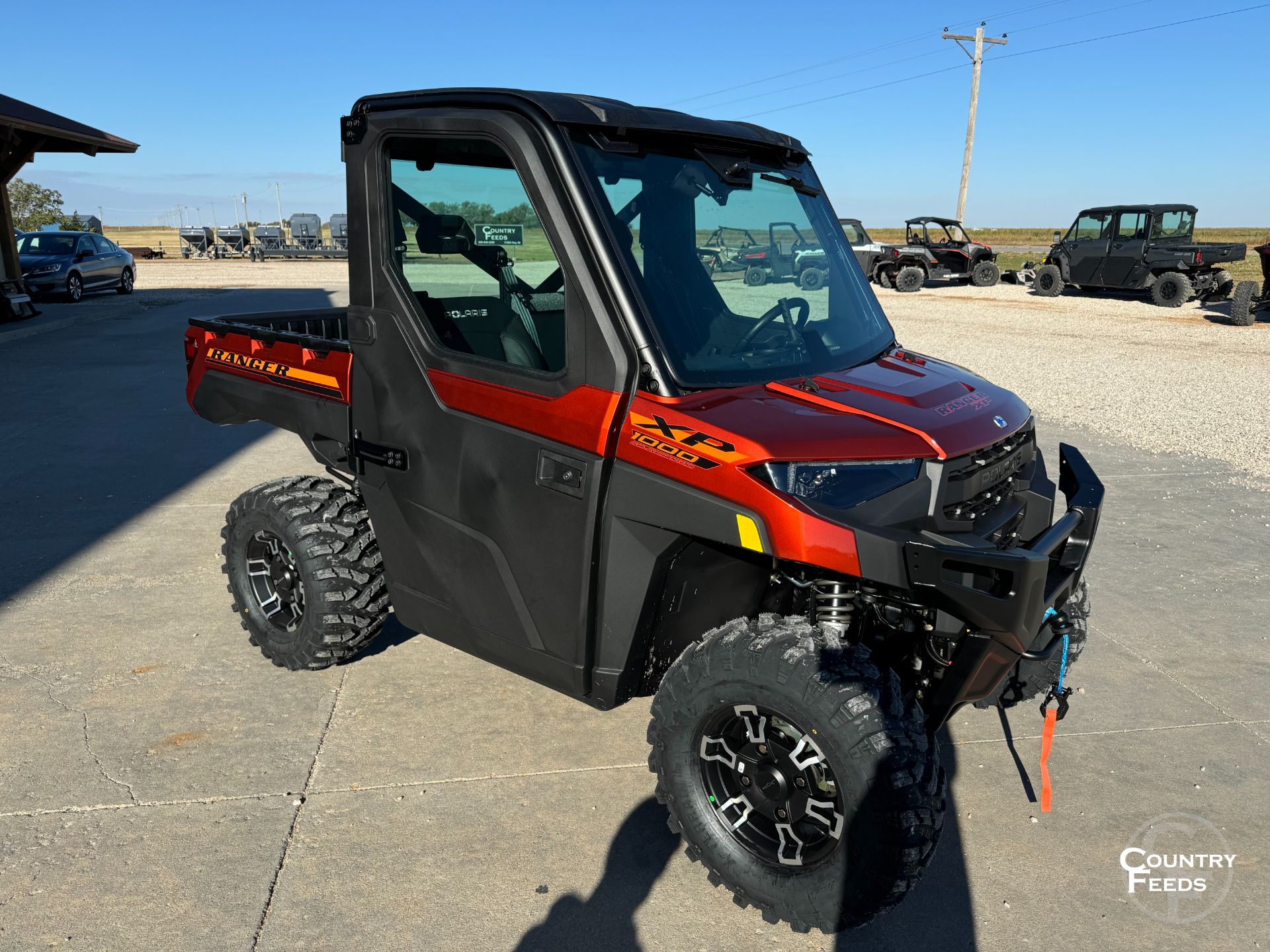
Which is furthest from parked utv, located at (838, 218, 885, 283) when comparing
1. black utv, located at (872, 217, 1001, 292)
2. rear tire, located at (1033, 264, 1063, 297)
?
rear tire, located at (1033, 264, 1063, 297)

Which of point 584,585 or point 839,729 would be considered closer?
point 839,729

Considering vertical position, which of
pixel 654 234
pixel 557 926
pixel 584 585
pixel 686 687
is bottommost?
pixel 557 926

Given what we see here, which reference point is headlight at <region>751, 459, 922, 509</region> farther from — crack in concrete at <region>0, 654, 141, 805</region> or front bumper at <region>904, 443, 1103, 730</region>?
crack in concrete at <region>0, 654, 141, 805</region>

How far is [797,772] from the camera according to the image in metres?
2.79

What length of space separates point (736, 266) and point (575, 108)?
0.72m

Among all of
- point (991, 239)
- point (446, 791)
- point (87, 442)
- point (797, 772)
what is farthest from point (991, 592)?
point (991, 239)

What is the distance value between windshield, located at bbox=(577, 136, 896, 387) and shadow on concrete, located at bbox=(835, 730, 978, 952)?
1448 mm

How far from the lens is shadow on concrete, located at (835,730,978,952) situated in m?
2.78

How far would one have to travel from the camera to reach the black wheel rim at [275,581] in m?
4.22

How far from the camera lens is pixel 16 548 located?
572 centimetres

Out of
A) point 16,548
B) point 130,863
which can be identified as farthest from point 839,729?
point 16,548

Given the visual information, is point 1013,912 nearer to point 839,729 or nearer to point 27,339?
point 839,729

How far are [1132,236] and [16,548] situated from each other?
23502 mm

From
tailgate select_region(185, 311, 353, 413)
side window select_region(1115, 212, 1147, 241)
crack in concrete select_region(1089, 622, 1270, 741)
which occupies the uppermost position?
side window select_region(1115, 212, 1147, 241)
